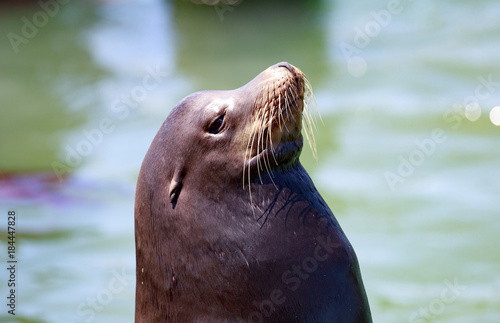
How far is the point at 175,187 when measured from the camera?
133 inches

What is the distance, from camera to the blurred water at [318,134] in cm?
618

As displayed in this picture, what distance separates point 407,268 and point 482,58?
5.54m

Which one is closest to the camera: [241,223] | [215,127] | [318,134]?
[241,223]

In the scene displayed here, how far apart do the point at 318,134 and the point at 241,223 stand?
5.60 meters

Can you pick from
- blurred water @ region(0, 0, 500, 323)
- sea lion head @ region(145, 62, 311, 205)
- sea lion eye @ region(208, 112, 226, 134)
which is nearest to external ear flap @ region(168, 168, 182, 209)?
sea lion head @ region(145, 62, 311, 205)

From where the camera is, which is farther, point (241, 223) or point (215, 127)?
point (215, 127)

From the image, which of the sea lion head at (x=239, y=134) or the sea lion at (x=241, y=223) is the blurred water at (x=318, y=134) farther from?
the sea lion head at (x=239, y=134)

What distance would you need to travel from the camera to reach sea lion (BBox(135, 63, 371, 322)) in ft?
10.7

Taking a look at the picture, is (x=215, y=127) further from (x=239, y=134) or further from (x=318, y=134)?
(x=318, y=134)

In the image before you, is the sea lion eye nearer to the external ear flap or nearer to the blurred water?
the external ear flap

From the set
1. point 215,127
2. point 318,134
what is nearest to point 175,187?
point 215,127

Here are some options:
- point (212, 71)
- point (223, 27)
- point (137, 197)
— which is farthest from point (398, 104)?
point (137, 197)

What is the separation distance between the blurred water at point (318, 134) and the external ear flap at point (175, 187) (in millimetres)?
2450

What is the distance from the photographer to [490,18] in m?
12.9
